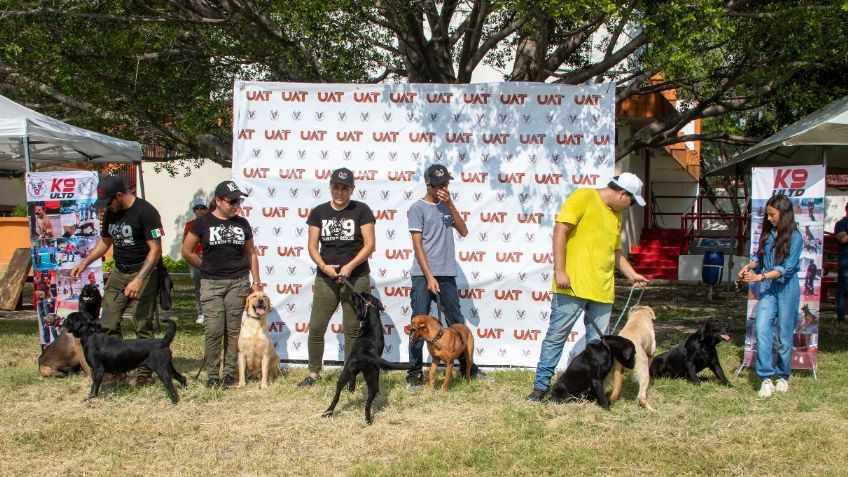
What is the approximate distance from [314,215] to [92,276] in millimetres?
2489

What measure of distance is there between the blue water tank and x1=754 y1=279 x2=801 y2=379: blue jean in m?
8.13

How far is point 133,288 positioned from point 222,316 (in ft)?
2.59

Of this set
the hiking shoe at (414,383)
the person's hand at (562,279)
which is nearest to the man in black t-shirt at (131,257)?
the hiking shoe at (414,383)

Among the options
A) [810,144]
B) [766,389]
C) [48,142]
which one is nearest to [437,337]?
[766,389]

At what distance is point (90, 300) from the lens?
24.4 ft

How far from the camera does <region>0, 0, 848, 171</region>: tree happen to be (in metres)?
9.86

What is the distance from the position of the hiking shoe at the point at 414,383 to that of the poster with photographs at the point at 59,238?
325 cm

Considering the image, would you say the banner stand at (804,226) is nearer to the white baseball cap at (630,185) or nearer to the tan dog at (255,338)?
the white baseball cap at (630,185)

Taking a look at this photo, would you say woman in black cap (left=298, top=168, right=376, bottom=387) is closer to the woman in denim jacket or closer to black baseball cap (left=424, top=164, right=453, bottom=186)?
black baseball cap (left=424, top=164, right=453, bottom=186)

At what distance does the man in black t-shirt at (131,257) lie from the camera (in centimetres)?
695

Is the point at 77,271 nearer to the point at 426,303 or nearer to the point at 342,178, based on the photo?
the point at 342,178

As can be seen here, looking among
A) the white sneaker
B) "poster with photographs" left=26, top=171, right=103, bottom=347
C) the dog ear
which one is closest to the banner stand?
the white sneaker

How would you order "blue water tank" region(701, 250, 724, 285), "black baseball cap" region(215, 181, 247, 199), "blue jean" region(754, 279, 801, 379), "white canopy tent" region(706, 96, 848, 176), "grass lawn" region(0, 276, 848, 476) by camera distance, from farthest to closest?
1. "blue water tank" region(701, 250, 724, 285)
2. "white canopy tent" region(706, 96, 848, 176)
3. "black baseball cap" region(215, 181, 247, 199)
4. "blue jean" region(754, 279, 801, 379)
5. "grass lawn" region(0, 276, 848, 476)

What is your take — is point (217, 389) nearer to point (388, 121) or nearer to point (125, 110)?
point (388, 121)
